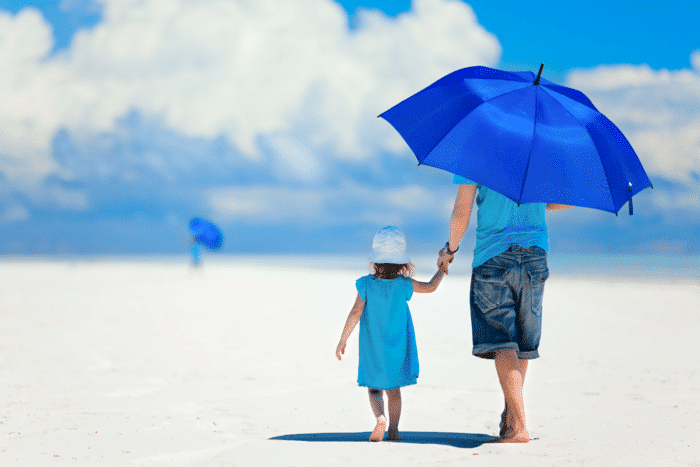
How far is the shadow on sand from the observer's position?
3496 millimetres

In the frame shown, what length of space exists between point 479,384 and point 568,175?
3.15m

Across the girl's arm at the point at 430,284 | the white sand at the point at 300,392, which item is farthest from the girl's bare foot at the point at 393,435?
the girl's arm at the point at 430,284

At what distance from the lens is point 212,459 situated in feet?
10.5

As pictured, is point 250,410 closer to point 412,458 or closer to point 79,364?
point 412,458

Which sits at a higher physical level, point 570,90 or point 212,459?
point 570,90

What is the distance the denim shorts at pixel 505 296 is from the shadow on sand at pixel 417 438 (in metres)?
0.54

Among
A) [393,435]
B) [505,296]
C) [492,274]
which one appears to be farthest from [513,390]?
[393,435]

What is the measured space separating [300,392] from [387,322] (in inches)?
84.9

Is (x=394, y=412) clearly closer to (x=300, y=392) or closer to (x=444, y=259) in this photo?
(x=444, y=259)

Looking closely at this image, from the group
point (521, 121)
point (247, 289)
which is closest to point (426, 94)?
point (521, 121)

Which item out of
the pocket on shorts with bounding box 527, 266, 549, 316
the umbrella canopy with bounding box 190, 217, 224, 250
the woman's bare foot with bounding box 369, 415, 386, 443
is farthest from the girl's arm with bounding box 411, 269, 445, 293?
the umbrella canopy with bounding box 190, 217, 224, 250

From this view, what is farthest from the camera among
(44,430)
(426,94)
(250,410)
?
(250,410)

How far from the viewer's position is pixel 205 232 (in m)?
27.4

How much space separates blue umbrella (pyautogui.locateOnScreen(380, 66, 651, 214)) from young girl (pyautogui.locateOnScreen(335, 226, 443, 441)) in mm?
650
